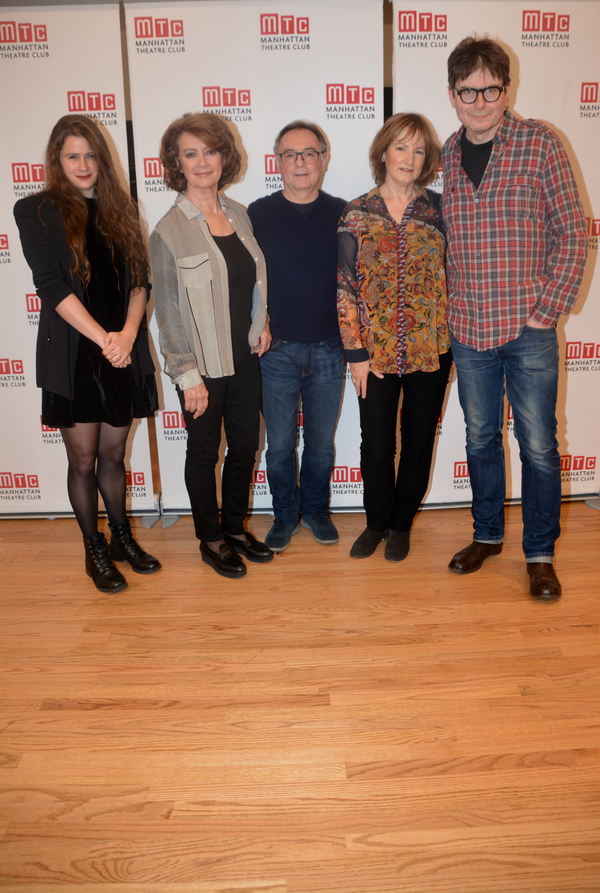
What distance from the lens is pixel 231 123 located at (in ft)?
9.32

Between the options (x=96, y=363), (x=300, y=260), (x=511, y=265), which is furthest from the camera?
(x=300, y=260)

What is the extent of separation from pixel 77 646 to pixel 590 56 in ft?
11.2

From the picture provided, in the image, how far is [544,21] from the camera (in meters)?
2.77

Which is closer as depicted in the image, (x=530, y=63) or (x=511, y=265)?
(x=511, y=265)

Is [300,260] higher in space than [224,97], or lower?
lower

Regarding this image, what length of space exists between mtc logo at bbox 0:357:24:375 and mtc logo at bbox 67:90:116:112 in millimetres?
1239

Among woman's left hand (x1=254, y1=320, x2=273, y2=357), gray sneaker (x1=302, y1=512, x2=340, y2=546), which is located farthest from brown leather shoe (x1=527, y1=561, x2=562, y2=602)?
woman's left hand (x1=254, y1=320, x2=273, y2=357)

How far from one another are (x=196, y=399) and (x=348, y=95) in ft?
5.46

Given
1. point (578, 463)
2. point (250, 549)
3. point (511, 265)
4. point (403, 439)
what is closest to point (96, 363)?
point (250, 549)

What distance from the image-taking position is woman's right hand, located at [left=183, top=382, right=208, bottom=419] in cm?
230

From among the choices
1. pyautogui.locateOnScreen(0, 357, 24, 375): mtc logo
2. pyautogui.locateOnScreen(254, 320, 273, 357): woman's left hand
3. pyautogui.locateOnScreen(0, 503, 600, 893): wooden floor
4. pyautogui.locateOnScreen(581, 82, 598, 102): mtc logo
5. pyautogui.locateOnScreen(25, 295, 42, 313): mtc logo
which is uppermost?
pyautogui.locateOnScreen(581, 82, 598, 102): mtc logo

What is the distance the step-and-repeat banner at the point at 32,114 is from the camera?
2.75 m

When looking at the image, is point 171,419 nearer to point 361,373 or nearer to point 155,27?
point 361,373

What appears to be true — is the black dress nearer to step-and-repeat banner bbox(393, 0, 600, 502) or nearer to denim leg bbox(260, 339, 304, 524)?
denim leg bbox(260, 339, 304, 524)
